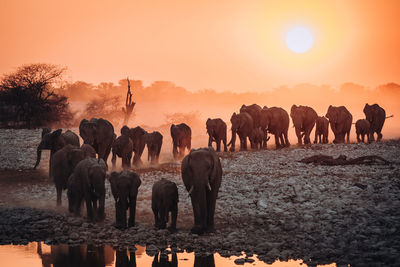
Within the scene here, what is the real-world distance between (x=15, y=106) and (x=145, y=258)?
44391 mm

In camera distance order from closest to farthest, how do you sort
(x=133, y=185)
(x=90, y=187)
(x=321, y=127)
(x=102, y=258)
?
(x=102, y=258) → (x=133, y=185) → (x=90, y=187) → (x=321, y=127)

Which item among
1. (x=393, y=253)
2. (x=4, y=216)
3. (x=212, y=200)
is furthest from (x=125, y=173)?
(x=393, y=253)

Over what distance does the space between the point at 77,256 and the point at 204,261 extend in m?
3.20

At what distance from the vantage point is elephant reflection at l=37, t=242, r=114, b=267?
549 inches

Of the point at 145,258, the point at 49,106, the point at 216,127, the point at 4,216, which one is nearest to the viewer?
the point at 145,258

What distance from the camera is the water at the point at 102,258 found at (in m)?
13.5

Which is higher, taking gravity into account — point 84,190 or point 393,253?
point 84,190

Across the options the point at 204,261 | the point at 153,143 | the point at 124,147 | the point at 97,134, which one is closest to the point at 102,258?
the point at 204,261

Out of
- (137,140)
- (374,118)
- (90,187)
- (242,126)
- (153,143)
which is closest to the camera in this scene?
(90,187)

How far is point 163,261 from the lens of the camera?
13695mm

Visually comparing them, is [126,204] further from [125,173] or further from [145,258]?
[145,258]

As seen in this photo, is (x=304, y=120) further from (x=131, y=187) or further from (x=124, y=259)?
(x=124, y=259)

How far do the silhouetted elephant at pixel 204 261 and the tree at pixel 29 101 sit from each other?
4143 centimetres

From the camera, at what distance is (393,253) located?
42.6ft
